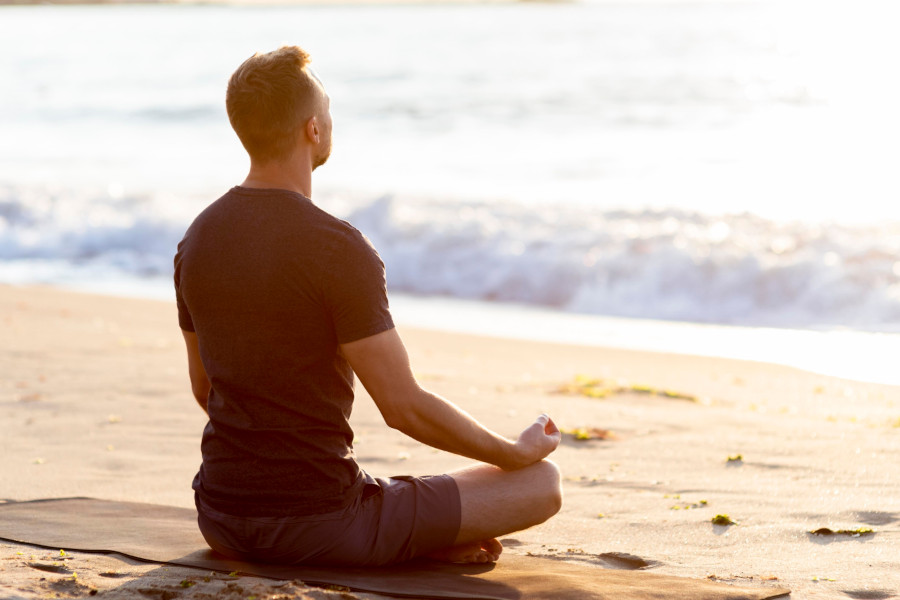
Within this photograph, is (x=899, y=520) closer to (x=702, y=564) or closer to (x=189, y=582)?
(x=702, y=564)

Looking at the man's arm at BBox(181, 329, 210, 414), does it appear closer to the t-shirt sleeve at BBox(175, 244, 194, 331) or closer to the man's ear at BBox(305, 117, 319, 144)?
the t-shirt sleeve at BBox(175, 244, 194, 331)

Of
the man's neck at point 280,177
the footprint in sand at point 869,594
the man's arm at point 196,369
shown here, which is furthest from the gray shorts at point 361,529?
the footprint in sand at point 869,594

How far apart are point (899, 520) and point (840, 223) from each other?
9.82m

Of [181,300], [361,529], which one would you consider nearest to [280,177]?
[181,300]

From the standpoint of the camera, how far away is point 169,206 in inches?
664

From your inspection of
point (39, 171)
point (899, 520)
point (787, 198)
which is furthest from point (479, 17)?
point (899, 520)

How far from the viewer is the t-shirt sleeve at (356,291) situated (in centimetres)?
275

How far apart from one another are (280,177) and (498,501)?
3.80ft

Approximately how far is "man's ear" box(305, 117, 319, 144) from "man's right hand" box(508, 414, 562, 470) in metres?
1.03

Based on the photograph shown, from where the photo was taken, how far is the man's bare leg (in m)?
3.17

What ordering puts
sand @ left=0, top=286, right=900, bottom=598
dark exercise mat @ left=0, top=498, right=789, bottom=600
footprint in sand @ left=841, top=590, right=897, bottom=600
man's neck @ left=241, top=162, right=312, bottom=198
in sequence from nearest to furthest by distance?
man's neck @ left=241, top=162, right=312, bottom=198 < dark exercise mat @ left=0, top=498, right=789, bottom=600 < footprint in sand @ left=841, top=590, right=897, bottom=600 < sand @ left=0, top=286, right=900, bottom=598

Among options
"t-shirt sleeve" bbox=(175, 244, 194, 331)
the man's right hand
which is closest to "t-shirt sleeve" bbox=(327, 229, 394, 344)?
"t-shirt sleeve" bbox=(175, 244, 194, 331)

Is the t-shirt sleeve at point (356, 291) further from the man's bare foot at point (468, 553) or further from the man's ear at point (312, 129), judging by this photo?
the man's bare foot at point (468, 553)

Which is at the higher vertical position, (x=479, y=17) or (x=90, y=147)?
(x=479, y=17)
